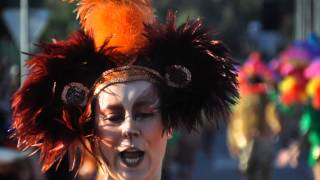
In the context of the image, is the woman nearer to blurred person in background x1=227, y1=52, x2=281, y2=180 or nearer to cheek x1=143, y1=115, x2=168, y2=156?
cheek x1=143, y1=115, x2=168, y2=156

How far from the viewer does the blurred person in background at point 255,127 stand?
13633 millimetres

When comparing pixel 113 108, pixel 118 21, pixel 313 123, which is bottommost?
pixel 113 108

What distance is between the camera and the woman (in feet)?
14.0

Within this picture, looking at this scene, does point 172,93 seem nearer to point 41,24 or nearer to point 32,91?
point 32,91

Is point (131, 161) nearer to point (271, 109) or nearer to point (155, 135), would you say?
point (155, 135)

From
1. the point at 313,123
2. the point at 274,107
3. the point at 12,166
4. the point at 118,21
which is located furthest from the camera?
the point at 274,107

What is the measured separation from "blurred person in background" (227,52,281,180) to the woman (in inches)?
356

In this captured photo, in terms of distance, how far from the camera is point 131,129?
13.8 ft

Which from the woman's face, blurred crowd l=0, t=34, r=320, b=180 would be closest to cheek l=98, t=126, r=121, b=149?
the woman's face

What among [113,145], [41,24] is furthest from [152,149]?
[41,24]

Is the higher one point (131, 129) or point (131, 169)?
point (131, 129)

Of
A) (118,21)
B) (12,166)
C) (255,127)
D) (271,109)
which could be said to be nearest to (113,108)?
(118,21)

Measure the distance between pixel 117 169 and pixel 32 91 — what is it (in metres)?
0.47

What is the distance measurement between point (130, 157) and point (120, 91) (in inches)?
10.5
